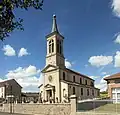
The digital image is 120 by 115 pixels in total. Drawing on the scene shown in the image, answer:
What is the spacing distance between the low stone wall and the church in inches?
562

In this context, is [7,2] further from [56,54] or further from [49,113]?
[56,54]

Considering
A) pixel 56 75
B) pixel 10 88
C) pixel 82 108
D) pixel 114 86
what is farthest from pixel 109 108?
pixel 10 88

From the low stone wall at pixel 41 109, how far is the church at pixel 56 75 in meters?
14.3

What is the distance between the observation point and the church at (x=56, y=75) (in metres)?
50.0

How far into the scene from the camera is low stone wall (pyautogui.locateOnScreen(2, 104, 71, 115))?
2647 cm

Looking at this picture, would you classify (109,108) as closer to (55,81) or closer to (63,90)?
(63,90)

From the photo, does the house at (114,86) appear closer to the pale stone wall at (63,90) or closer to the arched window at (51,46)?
the pale stone wall at (63,90)

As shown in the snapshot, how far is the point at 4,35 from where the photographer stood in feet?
30.2

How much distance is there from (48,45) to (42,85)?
9.99 meters

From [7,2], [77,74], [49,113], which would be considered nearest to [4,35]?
[7,2]

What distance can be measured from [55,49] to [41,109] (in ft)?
79.1

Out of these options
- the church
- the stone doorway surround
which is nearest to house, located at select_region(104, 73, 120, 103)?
the church

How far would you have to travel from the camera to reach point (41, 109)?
30641mm

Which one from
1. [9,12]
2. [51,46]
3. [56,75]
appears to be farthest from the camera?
[51,46]
